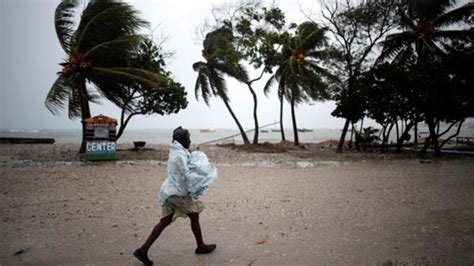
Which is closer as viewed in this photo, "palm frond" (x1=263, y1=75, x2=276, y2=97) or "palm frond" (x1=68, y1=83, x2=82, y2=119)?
"palm frond" (x1=68, y1=83, x2=82, y2=119)

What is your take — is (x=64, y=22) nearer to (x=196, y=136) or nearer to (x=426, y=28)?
(x=426, y=28)

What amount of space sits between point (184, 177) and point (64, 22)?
14.3 m

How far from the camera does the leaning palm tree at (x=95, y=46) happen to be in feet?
45.0

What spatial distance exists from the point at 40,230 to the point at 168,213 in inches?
102

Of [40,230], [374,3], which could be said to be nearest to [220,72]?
[374,3]

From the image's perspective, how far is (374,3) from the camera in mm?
17234

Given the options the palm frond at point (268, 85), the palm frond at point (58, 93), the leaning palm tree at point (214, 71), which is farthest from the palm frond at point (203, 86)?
the palm frond at point (58, 93)

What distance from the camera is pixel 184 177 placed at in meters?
3.38

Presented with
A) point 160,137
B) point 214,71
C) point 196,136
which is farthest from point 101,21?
point 196,136

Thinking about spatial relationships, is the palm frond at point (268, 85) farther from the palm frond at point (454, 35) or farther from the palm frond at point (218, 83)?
the palm frond at point (454, 35)

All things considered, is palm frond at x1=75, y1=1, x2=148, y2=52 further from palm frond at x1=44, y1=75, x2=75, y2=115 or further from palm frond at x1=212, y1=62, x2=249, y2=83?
palm frond at x1=212, y1=62, x2=249, y2=83

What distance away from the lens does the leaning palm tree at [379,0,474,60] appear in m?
16.5

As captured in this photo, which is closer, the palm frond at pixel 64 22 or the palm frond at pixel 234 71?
the palm frond at pixel 64 22

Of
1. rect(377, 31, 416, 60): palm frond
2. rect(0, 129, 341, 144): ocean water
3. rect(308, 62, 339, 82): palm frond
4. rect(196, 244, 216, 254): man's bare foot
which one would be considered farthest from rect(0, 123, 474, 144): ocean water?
rect(196, 244, 216, 254): man's bare foot
